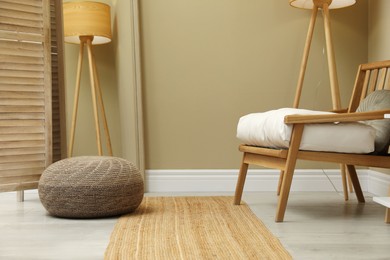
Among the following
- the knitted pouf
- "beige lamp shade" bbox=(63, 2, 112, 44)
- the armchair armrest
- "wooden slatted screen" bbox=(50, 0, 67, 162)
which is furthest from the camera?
"beige lamp shade" bbox=(63, 2, 112, 44)

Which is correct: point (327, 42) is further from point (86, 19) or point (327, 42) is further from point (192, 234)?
point (192, 234)

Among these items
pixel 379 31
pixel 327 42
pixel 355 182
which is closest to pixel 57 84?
pixel 327 42

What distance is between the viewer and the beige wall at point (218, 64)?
12.7 feet

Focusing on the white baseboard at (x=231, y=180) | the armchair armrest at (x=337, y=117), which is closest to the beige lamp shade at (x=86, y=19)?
the white baseboard at (x=231, y=180)

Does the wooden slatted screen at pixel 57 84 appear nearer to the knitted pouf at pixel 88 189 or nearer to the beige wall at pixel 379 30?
the knitted pouf at pixel 88 189

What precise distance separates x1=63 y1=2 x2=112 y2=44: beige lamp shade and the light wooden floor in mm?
1191

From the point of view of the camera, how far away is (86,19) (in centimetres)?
373

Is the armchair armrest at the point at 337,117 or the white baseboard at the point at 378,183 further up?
the armchair armrest at the point at 337,117

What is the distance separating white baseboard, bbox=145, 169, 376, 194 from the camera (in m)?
3.83

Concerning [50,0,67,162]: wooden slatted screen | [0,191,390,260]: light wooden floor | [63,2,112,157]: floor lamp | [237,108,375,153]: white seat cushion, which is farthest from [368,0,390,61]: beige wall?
[50,0,67,162]: wooden slatted screen

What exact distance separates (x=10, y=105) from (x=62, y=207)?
0.74 m

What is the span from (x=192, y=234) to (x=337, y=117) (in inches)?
30.9

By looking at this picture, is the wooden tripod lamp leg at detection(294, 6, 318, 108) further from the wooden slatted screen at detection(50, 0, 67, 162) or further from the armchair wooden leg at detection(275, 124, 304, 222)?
the wooden slatted screen at detection(50, 0, 67, 162)

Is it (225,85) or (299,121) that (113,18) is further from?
(299,121)
